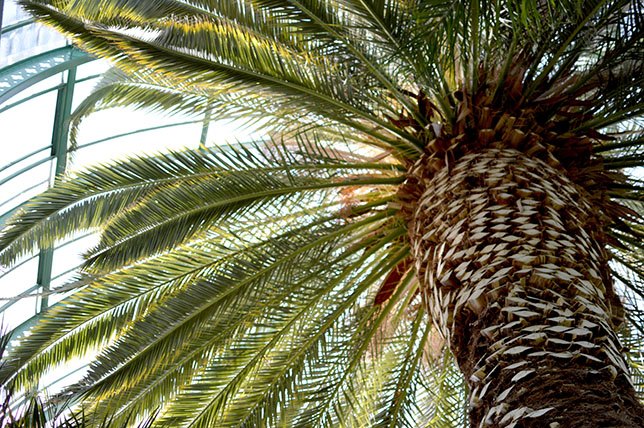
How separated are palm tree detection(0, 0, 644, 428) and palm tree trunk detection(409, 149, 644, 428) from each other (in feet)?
0.11

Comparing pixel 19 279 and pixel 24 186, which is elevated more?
A: pixel 24 186

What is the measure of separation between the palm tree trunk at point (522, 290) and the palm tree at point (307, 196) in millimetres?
34

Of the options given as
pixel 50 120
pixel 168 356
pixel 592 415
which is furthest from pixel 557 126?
pixel 50 120

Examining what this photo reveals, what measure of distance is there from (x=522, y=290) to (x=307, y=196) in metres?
2.50

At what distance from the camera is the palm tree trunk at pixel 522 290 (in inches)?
125

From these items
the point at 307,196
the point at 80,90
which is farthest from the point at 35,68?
the point at 307,196

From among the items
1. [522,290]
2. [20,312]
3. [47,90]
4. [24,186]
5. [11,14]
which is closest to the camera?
[522,290]

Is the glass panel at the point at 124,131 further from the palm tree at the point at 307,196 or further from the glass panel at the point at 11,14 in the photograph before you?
the palm tree at the point at 307,196

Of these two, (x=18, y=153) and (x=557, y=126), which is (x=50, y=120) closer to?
(x=18, y=153)

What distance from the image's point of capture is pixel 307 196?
589cm

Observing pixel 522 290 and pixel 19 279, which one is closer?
pixel 522 290

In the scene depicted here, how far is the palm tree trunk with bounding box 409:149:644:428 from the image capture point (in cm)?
318

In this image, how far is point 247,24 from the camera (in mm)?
5812

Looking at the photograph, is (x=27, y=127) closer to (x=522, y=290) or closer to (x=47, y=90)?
(x=47, y=90)
